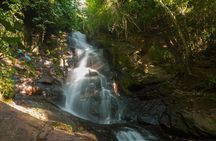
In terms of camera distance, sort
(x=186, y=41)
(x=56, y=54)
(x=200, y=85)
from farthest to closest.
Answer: (x=56, y=54) → (x=186, y=41) → (x=200, y=85)

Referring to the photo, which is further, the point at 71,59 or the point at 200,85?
the point at 71,59

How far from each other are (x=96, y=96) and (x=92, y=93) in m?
0.33

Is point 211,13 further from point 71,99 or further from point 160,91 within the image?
point 71,99

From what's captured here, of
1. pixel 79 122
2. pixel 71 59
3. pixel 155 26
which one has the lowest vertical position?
pixel 79 122

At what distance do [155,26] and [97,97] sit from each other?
16.8ft

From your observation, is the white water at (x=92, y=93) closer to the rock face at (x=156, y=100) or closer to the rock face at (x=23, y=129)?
the rock face at (x=156, y=100)

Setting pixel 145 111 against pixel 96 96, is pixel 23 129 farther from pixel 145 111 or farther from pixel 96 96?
pixel 96 96

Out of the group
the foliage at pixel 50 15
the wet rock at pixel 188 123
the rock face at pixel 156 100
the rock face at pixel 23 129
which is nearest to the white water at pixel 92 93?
the rock face at pixel 156 100

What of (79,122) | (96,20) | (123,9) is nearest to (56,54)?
(96,20)

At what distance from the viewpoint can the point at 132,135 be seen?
9.30m

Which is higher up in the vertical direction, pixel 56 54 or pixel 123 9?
pixel 123 9

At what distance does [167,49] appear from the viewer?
1353 cm

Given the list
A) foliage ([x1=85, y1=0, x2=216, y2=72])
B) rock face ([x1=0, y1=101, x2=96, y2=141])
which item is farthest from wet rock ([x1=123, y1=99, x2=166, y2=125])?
rock face ([x1=0, y1=101, x2=96, y2=141])

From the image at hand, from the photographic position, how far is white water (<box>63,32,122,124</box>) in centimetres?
1162
